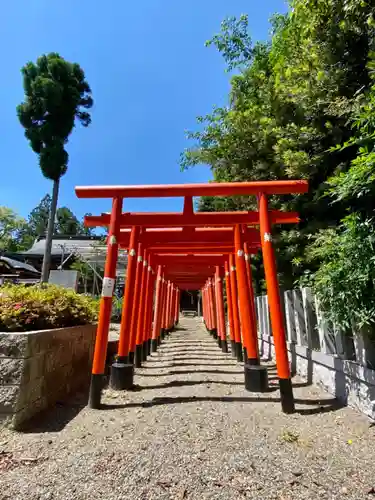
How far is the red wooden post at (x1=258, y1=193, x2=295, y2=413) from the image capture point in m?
3.17

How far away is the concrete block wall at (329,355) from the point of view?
116 inches

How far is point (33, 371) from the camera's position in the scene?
9.43 feet

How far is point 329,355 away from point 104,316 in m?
2.81

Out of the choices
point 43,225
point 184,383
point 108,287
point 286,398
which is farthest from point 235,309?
point 43,225

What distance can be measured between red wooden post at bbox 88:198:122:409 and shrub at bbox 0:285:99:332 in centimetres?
62

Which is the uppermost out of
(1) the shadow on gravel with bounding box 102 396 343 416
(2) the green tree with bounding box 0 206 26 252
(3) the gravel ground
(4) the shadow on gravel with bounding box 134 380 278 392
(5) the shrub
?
(2) the green tree with bounding box 0 206 26 252

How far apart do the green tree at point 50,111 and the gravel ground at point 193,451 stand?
12.7 meters

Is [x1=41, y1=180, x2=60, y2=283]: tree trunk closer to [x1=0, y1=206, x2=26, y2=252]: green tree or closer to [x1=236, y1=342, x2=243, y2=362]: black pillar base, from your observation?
[x1=236, y1=342, x2=243, y2=362]: black pillar base

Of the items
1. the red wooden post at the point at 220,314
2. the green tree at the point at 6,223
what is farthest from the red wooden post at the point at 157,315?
the green tree at the point at 6,223

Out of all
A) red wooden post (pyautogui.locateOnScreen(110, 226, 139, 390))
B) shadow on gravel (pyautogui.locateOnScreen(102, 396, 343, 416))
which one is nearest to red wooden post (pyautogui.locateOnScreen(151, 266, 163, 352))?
red wooden post (pyautogui.locateOnScreen(110, 226, 139, 390))

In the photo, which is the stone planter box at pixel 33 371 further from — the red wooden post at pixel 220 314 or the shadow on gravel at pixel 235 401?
the red wooden post at pixel 220 314

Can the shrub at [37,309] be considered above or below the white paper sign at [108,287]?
below

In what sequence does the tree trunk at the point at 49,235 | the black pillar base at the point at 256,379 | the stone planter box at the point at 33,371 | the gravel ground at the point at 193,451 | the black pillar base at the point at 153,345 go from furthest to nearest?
the tree trunk at the point at 49,235, the black pillar base at the point at 153,345, the black pillar base at the point at 256,379, the stone planter box at the point at 33,371, the gravel ground at the point at 193,451

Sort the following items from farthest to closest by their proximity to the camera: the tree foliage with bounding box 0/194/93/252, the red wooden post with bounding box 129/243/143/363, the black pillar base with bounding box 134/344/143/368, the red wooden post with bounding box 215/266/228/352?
1. the tree foliage with bounding box 0/194/93/252
2. the red wooden post with bounding box 215/266/228/352
3. the black pillar base with bounding box 134/344/143/368
4. the red wooden post with bounding box 129/243/143/363
